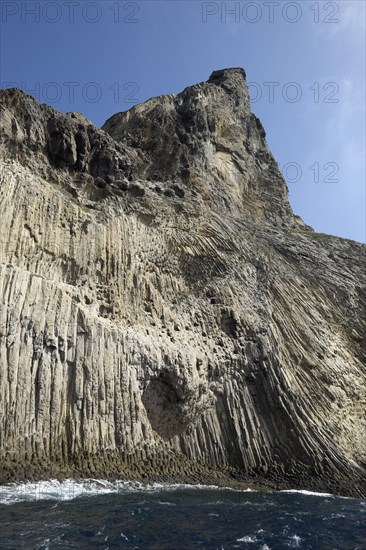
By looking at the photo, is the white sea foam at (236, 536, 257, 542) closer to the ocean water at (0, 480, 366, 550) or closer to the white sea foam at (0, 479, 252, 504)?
the ocean water at (0, 480, 366, 550)

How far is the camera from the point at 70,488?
1759 cm

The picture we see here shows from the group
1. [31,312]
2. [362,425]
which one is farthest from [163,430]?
[362,425]

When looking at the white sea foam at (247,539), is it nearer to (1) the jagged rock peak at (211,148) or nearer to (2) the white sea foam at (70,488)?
(2) the white sea foam at (70,488)

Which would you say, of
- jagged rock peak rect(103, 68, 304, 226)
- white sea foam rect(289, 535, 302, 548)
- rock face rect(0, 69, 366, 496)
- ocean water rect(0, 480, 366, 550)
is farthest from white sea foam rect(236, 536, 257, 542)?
jagged rock peak rect(103, 68, 304, 226)

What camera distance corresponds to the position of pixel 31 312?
2052 centimetres

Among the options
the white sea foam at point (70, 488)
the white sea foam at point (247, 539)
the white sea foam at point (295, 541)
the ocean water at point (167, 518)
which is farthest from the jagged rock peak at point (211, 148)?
the white sea foam at point (247, 539)

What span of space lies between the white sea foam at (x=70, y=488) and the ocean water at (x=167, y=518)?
0.03 m

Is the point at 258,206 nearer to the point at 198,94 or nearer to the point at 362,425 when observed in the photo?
the point at 198,94

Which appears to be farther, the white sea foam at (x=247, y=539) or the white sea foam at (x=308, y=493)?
the white sea foam at (x=308, y=493)

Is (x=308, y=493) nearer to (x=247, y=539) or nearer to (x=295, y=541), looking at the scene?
(x=295, y=541)

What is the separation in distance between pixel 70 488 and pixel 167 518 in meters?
4.54

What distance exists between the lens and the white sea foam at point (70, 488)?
635 inches

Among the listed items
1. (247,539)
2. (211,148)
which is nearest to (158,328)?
(247,539)

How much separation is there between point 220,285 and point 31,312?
11463mm
